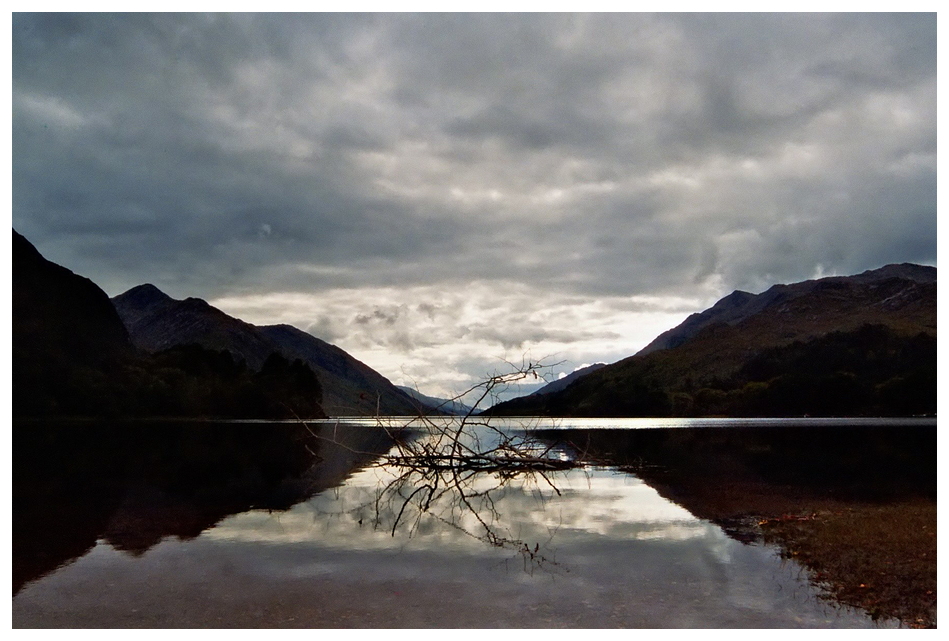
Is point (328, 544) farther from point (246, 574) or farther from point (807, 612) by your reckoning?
point (807, 612)

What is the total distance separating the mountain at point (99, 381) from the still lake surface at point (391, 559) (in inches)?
3996

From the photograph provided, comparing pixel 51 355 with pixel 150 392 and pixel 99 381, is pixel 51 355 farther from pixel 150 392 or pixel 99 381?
pixel 150 392

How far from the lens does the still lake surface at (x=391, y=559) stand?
11422 mm

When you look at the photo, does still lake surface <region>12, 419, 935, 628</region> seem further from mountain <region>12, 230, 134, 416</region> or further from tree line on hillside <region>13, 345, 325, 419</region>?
mountain <region>12, 230, 134, 416</region>

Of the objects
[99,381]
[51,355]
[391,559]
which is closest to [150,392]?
[99,381]

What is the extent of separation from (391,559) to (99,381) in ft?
477

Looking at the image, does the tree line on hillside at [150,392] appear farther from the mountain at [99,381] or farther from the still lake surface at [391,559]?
the still lake surface at [391,559]

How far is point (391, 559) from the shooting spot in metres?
15.5

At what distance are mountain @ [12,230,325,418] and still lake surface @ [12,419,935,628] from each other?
10151 centimetres

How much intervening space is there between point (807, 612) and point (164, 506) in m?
18.9

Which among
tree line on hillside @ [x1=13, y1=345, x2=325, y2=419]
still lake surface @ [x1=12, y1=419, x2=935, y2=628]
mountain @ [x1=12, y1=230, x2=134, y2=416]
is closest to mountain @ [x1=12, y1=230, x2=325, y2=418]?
mountain @ [x1=12, y1=230, x2=134, y2=416]

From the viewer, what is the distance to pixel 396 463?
124 feet

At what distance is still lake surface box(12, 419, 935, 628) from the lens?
1142 centimetres
